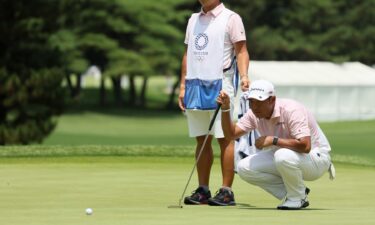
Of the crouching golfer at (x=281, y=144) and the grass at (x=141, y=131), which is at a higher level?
the crouching golfer at (x=281, y=144)

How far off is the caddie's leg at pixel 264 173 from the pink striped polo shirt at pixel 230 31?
86 centimetres

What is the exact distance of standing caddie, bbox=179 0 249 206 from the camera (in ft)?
28.1

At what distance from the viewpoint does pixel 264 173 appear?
26.8 ft

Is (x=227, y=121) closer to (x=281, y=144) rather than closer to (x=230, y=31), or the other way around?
(x=281, y=144)

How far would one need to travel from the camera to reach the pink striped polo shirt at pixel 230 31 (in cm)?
856

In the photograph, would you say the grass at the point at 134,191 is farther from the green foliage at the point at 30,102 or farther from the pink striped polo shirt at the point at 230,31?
the green foliage at the point at 30,102

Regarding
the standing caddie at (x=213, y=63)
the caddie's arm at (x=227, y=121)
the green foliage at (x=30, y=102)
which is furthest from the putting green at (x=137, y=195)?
the green foliage at (x=30, y=102)

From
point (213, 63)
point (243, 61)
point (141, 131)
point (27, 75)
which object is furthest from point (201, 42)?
point (141, 131)

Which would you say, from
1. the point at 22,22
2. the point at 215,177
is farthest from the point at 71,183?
the point at 22,22

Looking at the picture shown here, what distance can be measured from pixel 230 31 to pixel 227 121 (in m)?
0.84

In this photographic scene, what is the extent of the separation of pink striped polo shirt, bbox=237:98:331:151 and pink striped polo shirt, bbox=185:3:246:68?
0.68 m

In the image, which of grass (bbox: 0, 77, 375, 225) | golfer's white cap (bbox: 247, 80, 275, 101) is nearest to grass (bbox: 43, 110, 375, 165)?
grass (bbox: 0, 77, 375, 225)

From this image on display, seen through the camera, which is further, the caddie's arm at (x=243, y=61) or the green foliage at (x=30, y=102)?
the green foliage at (x=30, y=102)

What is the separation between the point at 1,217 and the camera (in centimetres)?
696
